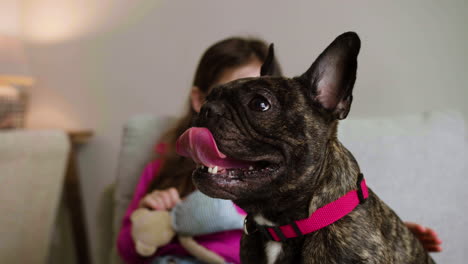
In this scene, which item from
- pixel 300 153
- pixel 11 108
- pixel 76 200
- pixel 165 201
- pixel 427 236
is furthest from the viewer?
pixel 76 200

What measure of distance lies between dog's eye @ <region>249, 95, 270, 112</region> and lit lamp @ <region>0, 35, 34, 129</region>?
208cm

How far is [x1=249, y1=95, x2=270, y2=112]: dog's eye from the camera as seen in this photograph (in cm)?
67

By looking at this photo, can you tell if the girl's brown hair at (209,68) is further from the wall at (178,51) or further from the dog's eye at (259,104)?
the dog's eye at (259,104)

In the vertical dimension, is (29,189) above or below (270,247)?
below

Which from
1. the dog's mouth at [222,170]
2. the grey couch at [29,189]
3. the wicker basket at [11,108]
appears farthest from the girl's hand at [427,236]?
the wicker basket at [11,108]

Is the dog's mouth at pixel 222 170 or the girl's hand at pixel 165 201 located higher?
the dog's mouth at pixel 222 170

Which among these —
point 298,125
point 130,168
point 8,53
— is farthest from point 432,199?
point 8,53

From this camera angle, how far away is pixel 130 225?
1491mm

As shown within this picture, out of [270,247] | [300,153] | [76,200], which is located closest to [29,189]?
[76,200]

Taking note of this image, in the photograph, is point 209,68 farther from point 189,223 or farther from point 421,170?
point 421,170

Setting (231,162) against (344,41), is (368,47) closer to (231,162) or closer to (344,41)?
(344,41)

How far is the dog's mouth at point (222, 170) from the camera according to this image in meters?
0.58

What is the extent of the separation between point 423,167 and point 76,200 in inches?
78.2

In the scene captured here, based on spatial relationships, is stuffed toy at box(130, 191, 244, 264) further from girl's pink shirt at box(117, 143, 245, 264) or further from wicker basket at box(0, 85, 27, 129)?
wicker basket at box(0, 85, 27, 129)
